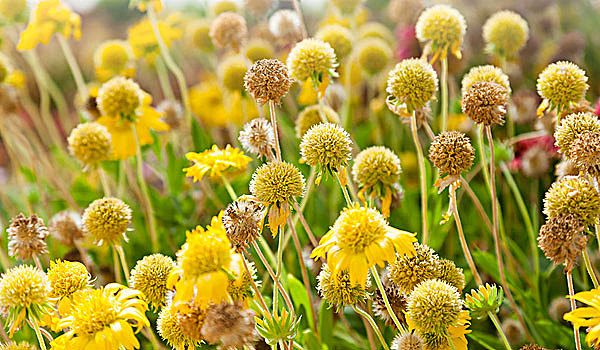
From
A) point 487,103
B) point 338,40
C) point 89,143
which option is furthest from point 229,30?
point 487,103

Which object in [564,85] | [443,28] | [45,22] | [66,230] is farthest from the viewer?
[45,22]

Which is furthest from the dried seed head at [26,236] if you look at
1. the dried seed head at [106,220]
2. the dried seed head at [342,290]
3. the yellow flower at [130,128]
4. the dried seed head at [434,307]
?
the dried seed head at [434,307]

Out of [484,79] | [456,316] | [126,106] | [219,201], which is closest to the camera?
[456,316]

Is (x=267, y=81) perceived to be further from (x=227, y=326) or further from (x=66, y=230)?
(x=66, y=230)

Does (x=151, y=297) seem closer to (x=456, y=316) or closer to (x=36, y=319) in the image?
(x=36, y=319)

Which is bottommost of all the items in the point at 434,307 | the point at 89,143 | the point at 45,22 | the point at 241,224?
the point at 434,307

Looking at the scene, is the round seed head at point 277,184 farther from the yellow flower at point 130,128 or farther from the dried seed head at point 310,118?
the yellow flower at point 130,128

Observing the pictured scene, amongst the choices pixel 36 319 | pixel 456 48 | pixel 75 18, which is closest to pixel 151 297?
pixel 36 319
